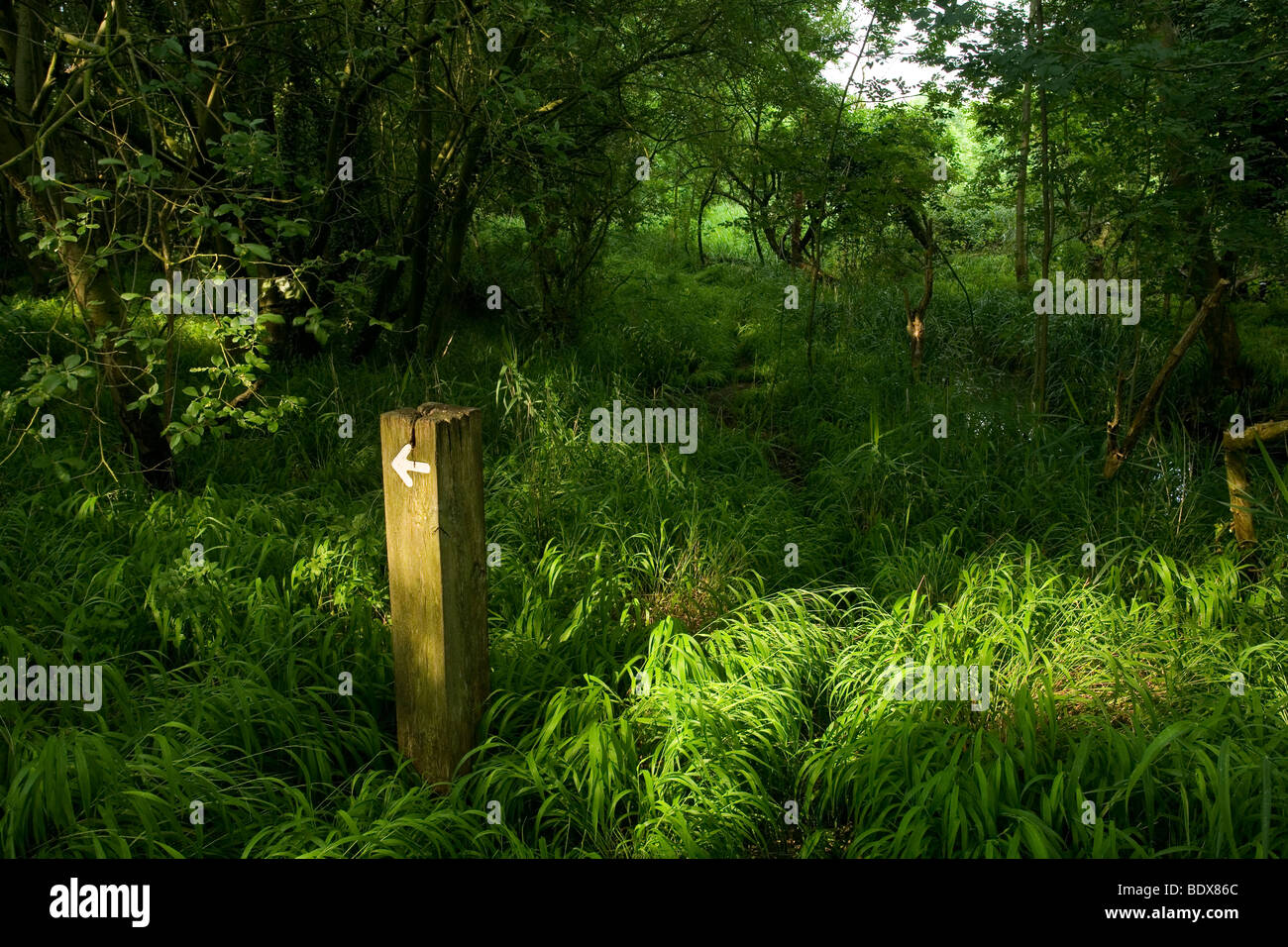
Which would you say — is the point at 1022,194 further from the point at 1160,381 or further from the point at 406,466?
the point at 406,466

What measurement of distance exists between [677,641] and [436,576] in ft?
3.63

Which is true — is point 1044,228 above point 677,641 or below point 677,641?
above

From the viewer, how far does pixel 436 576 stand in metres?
2.38

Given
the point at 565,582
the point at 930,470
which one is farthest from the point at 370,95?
the point at 930,470

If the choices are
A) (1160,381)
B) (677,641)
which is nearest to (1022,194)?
(1160,381)

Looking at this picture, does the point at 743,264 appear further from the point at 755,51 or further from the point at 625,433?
the point at 625,433

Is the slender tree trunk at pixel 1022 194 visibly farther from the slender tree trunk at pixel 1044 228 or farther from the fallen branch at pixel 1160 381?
the fallen branch at pixel 1160 381

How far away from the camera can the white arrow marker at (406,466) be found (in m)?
2.33

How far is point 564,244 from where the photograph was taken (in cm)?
662

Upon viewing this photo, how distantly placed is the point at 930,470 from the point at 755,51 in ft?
10.5

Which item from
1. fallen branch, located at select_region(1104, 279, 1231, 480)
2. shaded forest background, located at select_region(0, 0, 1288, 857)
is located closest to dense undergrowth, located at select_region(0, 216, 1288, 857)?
shaded forest background, located at select_region(0, 0, 1288, 857)

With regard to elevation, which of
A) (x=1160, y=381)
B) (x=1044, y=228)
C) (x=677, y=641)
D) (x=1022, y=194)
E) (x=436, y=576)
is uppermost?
(x=1022, y=194)

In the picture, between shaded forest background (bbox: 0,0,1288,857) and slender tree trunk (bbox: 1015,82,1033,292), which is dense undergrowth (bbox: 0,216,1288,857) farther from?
slender tree trunk (bbox: 1015,82,1033,292)

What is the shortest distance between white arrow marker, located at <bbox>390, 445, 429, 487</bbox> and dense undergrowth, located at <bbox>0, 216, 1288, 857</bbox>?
0.86 metres
